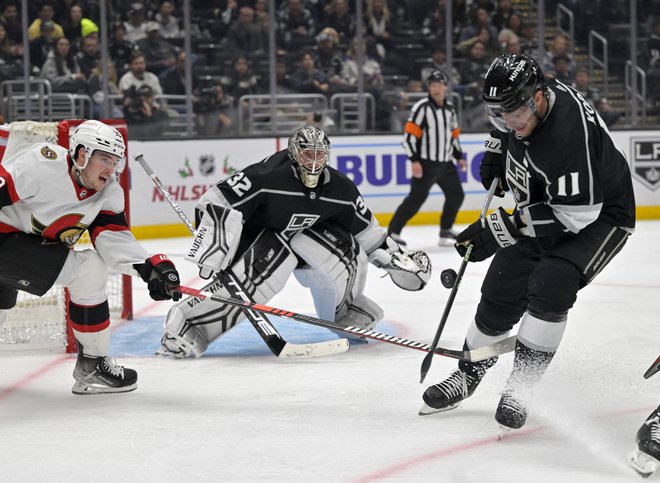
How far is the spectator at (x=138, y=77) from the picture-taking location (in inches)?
309

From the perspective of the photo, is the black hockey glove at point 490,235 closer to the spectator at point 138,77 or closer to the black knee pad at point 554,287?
the black knee pad at point 554,287

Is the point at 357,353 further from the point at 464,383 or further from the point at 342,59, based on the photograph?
the point at 342,59

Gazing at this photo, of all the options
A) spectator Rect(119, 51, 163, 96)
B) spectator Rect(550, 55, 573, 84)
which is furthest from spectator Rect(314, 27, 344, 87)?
spectator Rect(550, 55, 573, 84)

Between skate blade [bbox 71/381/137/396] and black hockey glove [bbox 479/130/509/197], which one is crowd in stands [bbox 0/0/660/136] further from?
black hockey glove [bbox 479/130/509/197]

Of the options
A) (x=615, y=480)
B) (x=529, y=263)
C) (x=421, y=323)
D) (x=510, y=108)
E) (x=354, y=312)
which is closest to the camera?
(x=615, y=480)

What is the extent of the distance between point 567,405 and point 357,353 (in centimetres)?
101

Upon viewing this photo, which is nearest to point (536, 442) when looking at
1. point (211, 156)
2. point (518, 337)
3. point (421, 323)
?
point (518, 337)

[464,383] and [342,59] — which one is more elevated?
[342,59]

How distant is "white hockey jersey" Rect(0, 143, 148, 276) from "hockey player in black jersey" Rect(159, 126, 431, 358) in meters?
0.49

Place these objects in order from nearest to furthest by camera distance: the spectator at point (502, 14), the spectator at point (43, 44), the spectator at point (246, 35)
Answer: the spectator at point (43, 44) < the spectator at point (246, 35) < the spectator at point (502, 14)

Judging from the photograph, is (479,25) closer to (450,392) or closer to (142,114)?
(142,114)

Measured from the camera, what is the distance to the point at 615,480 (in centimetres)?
238

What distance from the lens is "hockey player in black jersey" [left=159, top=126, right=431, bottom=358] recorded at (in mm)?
3717

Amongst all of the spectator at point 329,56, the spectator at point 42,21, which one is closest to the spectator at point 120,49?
the spectator at point 42,21
